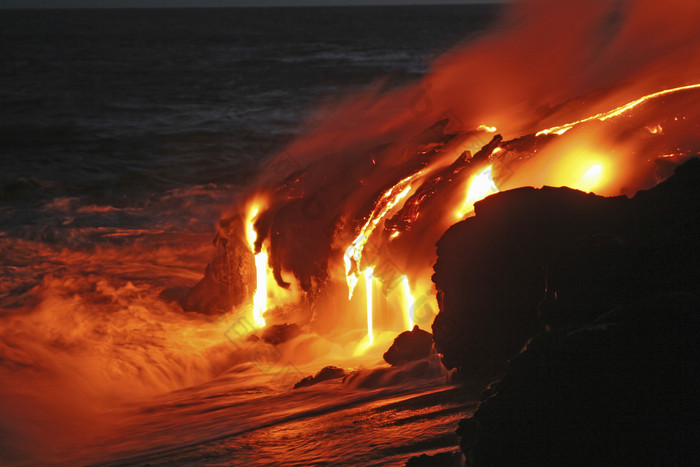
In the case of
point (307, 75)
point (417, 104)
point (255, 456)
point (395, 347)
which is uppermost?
point (307, 75)

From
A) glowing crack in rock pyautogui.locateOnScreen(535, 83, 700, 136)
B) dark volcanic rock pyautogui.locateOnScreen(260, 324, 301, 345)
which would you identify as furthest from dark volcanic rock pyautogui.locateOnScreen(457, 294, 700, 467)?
dark volcanic rock pyautogui.locateOnScreen(260, 324, 301, 345)

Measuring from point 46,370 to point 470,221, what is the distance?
394 cm

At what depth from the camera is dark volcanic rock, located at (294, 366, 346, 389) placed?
Result: 454cm

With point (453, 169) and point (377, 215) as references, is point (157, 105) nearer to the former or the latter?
point (377, 215)

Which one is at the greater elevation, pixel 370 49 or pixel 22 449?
pixel 370 49

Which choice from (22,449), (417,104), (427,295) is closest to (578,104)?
(427,295)

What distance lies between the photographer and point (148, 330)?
6.81 m

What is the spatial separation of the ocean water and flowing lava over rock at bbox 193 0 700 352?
0.47 m

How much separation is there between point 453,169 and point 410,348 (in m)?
1.30

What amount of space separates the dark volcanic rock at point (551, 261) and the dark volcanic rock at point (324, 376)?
913 mm

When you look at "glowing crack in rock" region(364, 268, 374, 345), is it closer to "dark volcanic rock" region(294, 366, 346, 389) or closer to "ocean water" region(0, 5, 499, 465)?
"ocean water" region(0, 5, 499, 465)

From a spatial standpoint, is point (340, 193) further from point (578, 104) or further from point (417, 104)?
point (417, 104)

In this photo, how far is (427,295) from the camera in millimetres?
4957

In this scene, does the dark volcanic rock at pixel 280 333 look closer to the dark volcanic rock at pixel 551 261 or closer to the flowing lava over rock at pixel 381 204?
the flowing lava over rock at pixel 381 204
